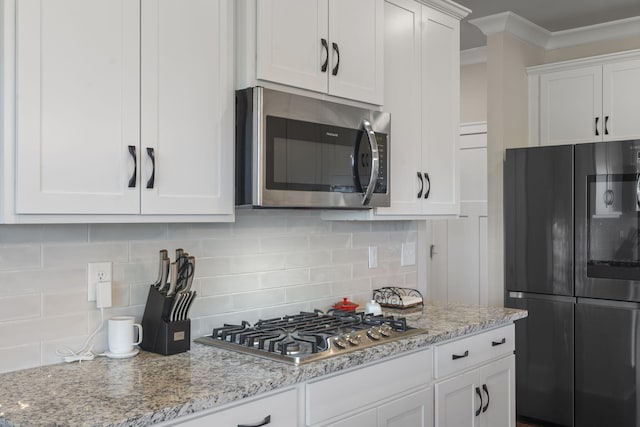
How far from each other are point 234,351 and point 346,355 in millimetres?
372

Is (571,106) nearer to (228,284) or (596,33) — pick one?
(596,33)

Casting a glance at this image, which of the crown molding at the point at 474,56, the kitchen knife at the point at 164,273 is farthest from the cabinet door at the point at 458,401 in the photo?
the crown molding at the point at 474,56

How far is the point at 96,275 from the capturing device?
6.61 ft

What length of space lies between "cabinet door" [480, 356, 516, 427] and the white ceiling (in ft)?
7.65

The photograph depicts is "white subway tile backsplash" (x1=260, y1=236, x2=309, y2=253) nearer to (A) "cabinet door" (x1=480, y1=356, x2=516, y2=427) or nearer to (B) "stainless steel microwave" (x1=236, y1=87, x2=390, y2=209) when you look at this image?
(B) "stainless steel microwave" (x1=236, y1=87, x2=390, y2=209)

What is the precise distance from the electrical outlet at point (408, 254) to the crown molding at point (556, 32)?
192cm

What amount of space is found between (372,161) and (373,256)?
2.54 feet

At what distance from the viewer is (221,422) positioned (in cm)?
165

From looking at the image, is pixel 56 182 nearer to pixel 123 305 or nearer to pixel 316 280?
pixel 123 305

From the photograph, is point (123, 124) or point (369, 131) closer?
point (123, 124)

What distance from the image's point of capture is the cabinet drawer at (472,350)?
248 cm

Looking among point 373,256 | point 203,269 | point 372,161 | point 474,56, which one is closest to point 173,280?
point 203,269

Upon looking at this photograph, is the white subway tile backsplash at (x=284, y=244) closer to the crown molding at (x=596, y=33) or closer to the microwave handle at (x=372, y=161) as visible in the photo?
the microwave handle at (x=372, y=161)

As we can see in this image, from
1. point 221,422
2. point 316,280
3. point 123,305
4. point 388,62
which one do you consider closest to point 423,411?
point 316,280
